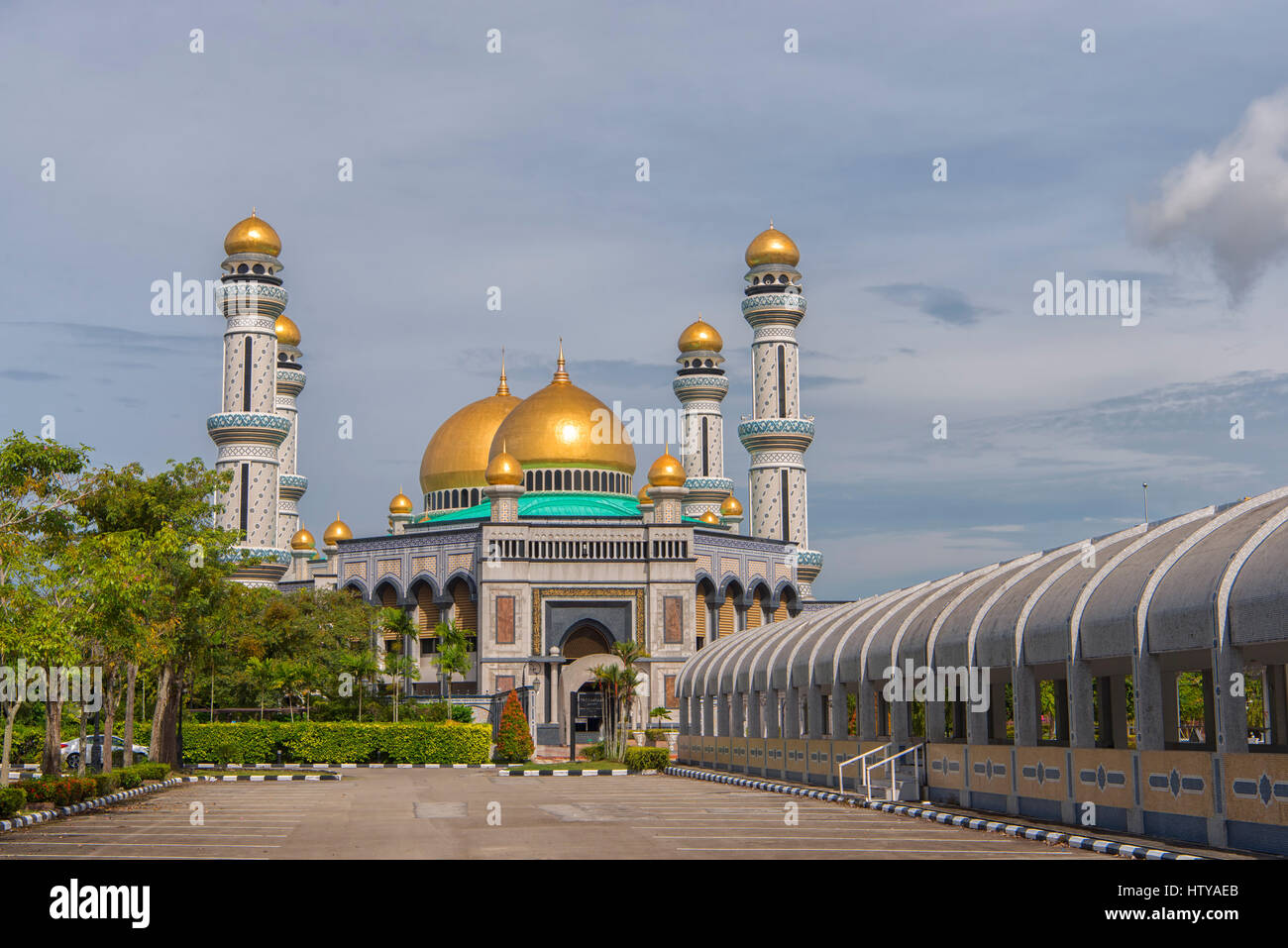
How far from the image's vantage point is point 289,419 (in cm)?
9456

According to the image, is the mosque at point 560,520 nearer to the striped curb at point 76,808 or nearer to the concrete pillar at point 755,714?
the concrete pillar at point 755,714

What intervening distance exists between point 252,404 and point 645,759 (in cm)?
4050

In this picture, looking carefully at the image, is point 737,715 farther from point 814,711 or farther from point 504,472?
point 504,472

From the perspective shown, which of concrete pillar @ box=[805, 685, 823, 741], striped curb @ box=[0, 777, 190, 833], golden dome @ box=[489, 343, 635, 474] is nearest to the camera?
striped curb @ box=[0, 777, 190, 833]

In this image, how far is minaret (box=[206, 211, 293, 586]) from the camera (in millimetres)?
80000

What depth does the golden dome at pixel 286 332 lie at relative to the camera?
98.8 meters

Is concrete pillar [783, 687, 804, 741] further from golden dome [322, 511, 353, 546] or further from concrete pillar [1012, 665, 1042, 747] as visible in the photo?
golden dome [322, 511, 353, 546]

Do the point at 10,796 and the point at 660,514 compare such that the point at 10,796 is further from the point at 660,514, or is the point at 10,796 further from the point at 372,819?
the point at 660,514

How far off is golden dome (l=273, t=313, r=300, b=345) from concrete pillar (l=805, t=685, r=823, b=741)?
70.7 meters

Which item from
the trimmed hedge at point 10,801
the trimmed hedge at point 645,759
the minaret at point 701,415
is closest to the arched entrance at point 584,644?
the minaret at point 701,415

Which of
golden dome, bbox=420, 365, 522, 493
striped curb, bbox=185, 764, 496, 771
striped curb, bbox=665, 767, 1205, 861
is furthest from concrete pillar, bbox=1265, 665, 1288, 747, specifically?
golden dome, bbox=420, 365, 522, 493

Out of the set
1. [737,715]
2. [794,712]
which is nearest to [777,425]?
[737,715]

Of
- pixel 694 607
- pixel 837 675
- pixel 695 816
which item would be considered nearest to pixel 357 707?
pixel 694 607

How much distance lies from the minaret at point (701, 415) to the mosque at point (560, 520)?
0.11 m
